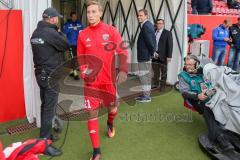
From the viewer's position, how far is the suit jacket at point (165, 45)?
579 cm

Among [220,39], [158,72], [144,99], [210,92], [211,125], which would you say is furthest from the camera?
[220,39]

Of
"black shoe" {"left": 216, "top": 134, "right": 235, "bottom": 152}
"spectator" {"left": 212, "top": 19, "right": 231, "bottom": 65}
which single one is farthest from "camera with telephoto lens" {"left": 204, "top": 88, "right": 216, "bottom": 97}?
"spectator" {"left": 212, "top": 19, "right": 231, "bottom": 65}

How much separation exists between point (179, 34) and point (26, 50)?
3.38m

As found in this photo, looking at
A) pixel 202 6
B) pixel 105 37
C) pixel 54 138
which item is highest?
pixel 202 6

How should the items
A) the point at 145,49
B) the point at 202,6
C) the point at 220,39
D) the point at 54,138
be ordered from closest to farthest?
the point at 54,138
the point at 145,49
the point at 220,39
the point at 202,6

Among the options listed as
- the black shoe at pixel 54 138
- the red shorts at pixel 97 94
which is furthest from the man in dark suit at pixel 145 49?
the black shoe at pixel 54 138

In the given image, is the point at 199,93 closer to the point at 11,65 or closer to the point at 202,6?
the point at 11,65

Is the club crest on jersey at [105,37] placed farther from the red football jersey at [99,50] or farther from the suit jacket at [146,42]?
the suit jacket at [146,42]

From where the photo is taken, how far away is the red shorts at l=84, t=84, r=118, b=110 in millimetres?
3214

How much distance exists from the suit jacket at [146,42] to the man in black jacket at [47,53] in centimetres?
192

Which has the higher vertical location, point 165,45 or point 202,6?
point 202,6

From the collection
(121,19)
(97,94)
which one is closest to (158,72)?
(121,19)

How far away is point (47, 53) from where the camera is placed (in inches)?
133

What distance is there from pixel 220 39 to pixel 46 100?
17.2 feet
